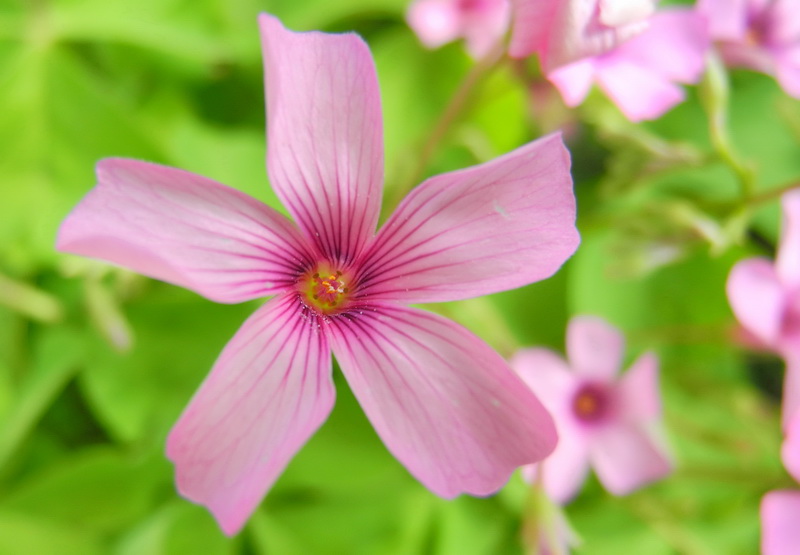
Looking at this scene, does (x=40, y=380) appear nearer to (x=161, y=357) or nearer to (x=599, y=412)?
(x=161, y=357)

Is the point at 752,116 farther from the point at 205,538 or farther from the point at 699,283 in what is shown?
the point at 205,538

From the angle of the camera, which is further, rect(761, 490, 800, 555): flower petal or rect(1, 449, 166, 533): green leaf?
rect(1, 449, 166, 533): green leaf

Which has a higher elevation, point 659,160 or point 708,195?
point 659,160

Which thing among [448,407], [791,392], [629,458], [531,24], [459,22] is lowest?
[629,458]

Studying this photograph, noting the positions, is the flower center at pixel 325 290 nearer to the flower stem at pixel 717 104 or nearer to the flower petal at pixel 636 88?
the flower petal at pixel 636 88

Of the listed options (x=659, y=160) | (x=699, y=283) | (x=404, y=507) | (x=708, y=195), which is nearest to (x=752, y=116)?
(x=708, y=195)

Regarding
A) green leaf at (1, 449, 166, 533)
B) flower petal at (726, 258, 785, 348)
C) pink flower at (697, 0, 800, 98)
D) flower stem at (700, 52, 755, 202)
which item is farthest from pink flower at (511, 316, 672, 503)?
green leaf at (1, 449, 166, 533)

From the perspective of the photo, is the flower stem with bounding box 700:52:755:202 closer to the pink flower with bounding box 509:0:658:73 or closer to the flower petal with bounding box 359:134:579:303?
the pink flower with bounding box 509:0:658:73

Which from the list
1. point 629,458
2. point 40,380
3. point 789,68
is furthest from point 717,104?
point 40,380
